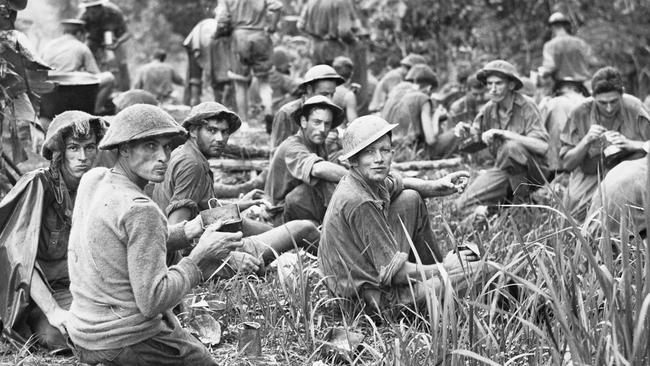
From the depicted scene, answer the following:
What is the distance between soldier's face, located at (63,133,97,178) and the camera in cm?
595

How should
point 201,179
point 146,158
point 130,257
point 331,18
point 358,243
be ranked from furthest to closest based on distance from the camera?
point 331,18
point 201,179
point 358,243
point 146,158
point 130,257

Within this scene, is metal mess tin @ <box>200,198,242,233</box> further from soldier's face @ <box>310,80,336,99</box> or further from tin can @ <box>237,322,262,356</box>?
soldier's face @ <box>310,80,336,99</box>

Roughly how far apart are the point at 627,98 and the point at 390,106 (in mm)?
4023

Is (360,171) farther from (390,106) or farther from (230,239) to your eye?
(390,106)

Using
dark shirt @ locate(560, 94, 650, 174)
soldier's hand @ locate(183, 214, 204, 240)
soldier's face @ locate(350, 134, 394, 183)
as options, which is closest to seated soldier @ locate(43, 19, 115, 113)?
dark shirt @ locate(560, 94, 650, 174)

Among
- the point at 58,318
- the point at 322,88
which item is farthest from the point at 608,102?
the point at 58,318

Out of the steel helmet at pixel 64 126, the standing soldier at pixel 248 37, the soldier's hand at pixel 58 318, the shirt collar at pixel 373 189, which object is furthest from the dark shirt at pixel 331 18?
the soldier's hand at pixel 58 318

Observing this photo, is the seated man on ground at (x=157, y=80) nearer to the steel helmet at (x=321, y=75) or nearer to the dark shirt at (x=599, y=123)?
the steel helmet at (x=321, y=75)

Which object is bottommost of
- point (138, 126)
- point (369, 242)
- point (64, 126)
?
point (369, 242)

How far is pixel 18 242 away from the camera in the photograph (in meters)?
5.96

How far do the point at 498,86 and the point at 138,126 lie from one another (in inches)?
219

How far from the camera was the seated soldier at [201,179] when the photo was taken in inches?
272

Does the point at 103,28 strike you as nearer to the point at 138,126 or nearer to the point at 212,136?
the point at 212,136

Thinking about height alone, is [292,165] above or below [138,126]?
below
